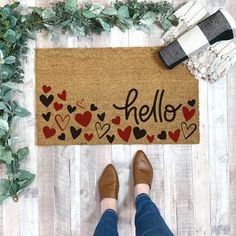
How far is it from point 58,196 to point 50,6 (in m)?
0.86

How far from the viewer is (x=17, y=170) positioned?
180 cm

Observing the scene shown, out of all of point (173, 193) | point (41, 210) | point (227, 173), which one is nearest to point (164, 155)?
point (173, 193)

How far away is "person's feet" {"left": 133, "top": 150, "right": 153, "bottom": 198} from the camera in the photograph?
5.93ft

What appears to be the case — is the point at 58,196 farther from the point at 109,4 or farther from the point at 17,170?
the point at 109,4

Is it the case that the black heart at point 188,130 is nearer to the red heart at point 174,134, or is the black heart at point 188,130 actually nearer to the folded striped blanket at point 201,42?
the red heart at point 174,134

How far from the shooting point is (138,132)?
1.85 meters

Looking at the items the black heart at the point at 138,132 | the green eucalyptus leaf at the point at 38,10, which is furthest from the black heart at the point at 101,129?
the green eucalyptus leaf at the point at 38,10

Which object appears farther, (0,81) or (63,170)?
(63,170)

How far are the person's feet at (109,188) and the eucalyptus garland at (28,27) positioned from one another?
1.04 ft

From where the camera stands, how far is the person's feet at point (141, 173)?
71.1 inches

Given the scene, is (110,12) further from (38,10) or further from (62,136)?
(62,136)

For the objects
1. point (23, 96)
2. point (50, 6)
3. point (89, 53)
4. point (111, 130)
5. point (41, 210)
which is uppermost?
point (50, 6)

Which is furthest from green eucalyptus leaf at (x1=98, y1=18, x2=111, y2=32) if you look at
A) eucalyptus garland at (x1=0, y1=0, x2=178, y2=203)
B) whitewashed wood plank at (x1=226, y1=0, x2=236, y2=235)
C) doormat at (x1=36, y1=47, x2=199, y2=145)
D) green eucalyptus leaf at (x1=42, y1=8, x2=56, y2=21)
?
whitewashed wood plank at (x1=226, y1=0, x2=236, y2=235)

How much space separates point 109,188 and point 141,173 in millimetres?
156
